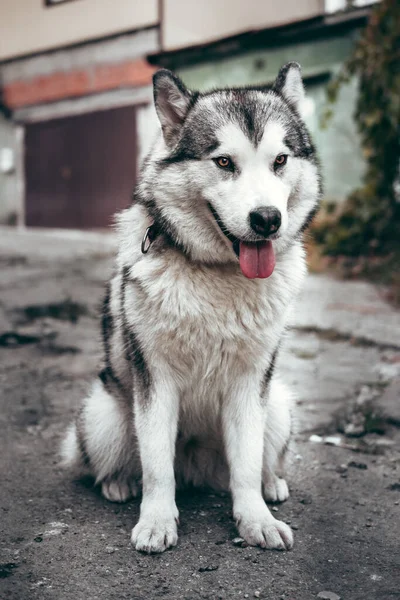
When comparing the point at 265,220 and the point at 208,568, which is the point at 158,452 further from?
the point at 265,220

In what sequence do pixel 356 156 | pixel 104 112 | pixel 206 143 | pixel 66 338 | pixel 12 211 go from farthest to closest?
pixel 12 211 < pixel 104 112 < pixel 356 156 < pixel 66 338 < pixel 206 143

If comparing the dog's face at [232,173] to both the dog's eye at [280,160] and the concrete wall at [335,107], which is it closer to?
the dog's eye at [280,160]

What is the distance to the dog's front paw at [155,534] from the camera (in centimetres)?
215

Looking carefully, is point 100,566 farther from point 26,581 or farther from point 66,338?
point 66,338

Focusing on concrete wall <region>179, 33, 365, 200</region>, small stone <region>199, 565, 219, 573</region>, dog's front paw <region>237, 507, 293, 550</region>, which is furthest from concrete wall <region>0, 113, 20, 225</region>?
small stone <region>199, 565, 219, 573</region>

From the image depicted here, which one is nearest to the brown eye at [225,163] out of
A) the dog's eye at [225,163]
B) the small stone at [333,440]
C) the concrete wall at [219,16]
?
the dog's eye at [225,163]

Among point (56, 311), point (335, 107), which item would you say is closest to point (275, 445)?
point (56, 311)

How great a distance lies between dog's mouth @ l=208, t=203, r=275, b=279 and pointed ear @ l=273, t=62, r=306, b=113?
0.56 m

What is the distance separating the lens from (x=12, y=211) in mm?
13305

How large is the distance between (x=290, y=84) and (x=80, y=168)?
1025 cm

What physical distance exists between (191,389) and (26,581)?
2.55 feet

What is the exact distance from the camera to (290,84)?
245 cm

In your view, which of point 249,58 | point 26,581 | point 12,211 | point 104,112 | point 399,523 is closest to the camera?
point 26,581

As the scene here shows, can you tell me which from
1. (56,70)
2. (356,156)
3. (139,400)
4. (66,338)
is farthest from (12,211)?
(139,400)
